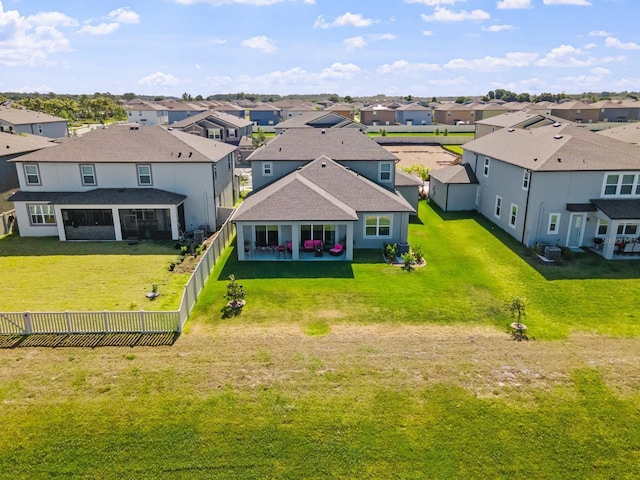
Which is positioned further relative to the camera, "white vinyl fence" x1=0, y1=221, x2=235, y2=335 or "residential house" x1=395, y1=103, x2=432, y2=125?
"residential house" x1=395, y1=103, x2=432, y2=125

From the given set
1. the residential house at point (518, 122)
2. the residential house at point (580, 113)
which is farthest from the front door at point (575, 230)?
the residential house at point (580, 113)

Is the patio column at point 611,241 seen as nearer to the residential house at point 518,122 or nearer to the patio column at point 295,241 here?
the patio column at point 295,241

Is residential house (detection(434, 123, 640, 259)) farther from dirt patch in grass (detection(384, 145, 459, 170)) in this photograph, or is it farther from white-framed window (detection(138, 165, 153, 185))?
dirt patch in grass (detection(384, 145, 459, 170))

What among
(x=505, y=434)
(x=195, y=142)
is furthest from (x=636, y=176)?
(x=195, y=142)

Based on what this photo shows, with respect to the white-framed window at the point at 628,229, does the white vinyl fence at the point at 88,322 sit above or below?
below

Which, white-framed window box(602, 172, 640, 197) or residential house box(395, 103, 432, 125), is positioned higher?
residential house box(395, 103, 432, 125)

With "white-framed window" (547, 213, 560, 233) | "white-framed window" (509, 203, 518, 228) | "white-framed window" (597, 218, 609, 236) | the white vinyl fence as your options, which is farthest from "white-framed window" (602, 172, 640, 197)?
the white vinyl fence
